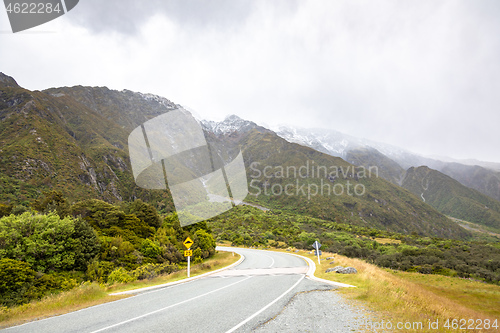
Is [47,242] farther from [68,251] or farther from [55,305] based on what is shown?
[55,305]

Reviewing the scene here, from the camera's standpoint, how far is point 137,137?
19.6 ft

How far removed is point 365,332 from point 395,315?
6.01ft

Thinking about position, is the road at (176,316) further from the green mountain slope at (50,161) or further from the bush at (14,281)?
the green mountain slope at (50,161)

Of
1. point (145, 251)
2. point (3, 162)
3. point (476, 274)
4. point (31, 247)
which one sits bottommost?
point (476, 274)

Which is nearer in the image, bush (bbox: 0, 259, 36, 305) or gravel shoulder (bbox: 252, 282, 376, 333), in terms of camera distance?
gravel shoulder (bbox: 252, 282, 376, 333)

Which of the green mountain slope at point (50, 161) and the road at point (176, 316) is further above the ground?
the green mountain slope at point (50, 161)

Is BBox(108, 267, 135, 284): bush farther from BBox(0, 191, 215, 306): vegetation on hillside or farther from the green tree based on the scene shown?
the green tree

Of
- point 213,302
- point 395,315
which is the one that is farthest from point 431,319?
point 213,302

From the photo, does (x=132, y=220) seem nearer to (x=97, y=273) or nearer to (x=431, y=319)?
(x=97, y=273)
